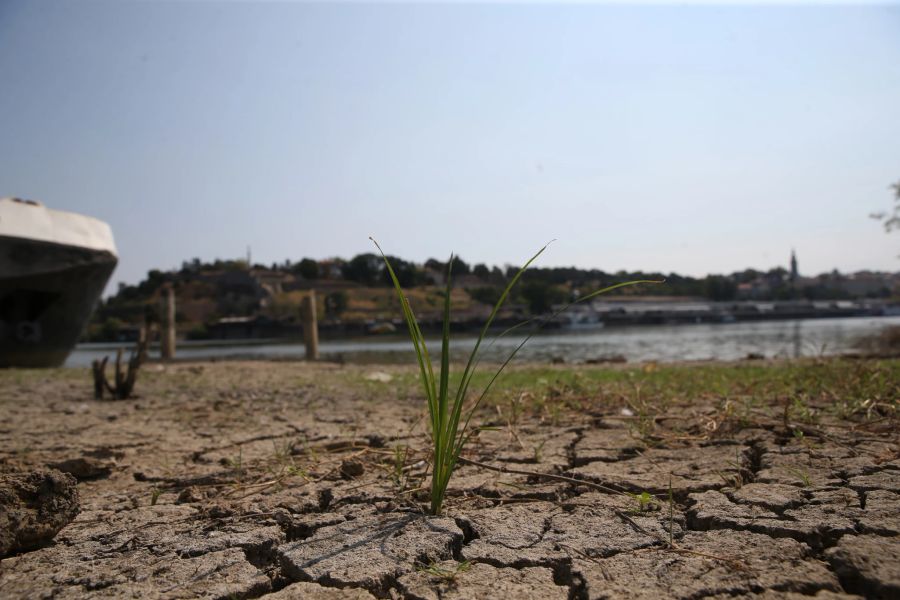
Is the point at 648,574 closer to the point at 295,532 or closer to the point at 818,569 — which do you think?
the point at 818,569

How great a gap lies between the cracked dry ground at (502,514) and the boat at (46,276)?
8.28 metres

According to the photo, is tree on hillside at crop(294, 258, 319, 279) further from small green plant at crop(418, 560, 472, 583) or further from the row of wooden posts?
small green plant at crop(418, 560, 472, 583)

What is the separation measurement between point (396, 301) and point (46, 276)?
171 feet

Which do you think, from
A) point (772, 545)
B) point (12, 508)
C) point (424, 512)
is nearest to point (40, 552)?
point (12, 508)

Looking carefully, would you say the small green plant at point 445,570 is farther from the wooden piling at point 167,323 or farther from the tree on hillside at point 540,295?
the tree on hillside at point 540,295

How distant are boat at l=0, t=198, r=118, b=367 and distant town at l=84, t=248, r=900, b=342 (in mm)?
24763

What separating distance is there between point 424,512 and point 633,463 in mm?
1079

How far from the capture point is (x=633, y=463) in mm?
2486

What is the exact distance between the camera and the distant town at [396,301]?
4922 cm

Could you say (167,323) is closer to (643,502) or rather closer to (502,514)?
(502,514)

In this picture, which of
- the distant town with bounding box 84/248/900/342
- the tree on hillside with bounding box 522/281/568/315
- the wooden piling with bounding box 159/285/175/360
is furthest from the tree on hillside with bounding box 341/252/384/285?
the wooden piling with bounding box 159/285/175/360

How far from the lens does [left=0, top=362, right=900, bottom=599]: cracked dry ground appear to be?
4.64ft

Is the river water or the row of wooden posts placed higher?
the row of wooden posts

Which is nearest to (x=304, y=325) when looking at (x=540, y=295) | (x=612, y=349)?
A: (x=612, y=349)
